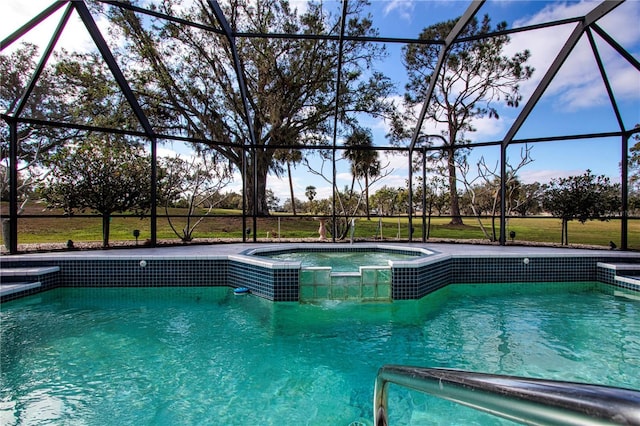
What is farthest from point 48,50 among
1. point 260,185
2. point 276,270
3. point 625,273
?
point 625,273

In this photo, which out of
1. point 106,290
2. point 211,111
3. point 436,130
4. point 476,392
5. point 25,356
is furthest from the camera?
point 436,130

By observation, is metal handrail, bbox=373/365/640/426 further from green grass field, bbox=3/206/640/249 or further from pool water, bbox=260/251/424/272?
green grass field, bbox=3/206/640/249

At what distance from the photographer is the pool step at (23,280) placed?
5180 millimetres

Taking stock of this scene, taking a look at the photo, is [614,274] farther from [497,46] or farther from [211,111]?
[211,111]

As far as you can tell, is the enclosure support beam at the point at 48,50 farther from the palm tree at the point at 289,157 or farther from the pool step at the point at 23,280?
the palm tree at the point at 289,157

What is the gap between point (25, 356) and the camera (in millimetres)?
3496

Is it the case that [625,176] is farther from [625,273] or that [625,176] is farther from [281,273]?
[281,273]

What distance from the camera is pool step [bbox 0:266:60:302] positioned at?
518 cm

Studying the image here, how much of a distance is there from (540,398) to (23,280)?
7.31 meters

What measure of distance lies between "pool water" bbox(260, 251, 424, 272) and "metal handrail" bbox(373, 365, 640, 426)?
6.19 m

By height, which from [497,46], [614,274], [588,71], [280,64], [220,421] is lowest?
[220,421]

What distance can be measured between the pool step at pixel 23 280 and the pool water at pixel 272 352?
0.22 m

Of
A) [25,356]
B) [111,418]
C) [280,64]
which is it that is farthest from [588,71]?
[25,356]

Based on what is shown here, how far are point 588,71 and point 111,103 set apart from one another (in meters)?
14.6
